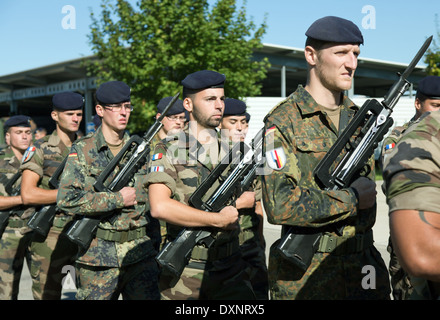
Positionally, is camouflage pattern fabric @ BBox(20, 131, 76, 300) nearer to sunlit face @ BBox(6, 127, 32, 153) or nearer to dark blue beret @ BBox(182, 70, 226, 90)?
sunlit face @ BBox(6, 127, 32, 153)

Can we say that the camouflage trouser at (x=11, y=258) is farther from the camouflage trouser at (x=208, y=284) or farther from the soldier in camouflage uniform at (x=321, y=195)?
the soldier in camouflage uniform at (x=321, y=195)

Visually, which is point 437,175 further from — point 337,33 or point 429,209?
point 337,33

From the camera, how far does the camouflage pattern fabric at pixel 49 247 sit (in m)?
4.82

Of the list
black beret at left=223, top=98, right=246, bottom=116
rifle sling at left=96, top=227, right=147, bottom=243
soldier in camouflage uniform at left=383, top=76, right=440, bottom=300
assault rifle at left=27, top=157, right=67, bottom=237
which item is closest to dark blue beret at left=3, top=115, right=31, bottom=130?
assault rifle at left=27, top=157, right=67, bottom=237

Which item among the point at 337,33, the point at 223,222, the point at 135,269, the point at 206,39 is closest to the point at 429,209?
the point at 337,33

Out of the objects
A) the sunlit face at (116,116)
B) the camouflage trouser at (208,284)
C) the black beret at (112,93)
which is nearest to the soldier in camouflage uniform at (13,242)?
the sunlit face at (116,116)

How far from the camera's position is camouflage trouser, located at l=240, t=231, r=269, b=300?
14.0 feet

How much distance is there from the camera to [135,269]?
3875 mm

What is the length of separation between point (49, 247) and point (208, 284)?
7.65 ft

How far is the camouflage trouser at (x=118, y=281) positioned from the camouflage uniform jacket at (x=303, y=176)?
1821mm

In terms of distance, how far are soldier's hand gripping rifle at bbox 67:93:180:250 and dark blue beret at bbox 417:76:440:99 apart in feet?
7.71

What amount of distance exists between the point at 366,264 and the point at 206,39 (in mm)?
11443

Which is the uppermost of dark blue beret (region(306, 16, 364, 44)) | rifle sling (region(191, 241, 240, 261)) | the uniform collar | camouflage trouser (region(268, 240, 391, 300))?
dark blue beret (region(306, 16, 364, 44))

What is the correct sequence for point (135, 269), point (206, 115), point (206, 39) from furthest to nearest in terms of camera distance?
1. point (206, 39)
2. point (135, 269)
3. point (206, 115)
